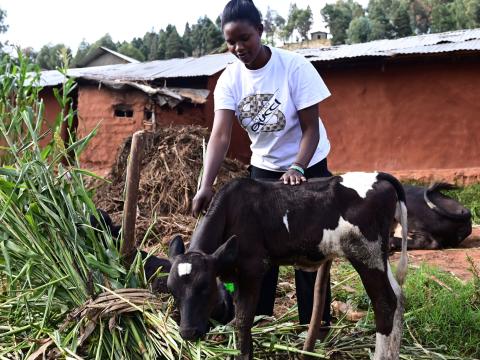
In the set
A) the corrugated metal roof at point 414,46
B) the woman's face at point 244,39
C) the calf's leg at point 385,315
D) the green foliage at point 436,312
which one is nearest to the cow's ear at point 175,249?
the calf's leg at point 385,315

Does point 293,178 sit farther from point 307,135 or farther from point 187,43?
point 187,43

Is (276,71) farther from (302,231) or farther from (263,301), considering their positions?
(263,301)

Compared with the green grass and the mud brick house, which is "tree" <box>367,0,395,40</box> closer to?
the mud brick house

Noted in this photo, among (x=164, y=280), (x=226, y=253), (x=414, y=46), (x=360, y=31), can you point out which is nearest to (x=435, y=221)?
(x=164, y=280)

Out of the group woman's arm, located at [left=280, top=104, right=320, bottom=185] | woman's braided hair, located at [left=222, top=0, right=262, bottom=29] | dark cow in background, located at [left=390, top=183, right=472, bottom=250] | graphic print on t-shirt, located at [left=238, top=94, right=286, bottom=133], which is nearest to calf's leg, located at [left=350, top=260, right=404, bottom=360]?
woman's arm, located at [left=280, top=104, right=320, bottom=185]

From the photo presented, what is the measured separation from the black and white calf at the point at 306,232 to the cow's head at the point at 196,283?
134 millimetres

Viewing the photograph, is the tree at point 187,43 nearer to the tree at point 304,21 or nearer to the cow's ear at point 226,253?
the tree at point 304,21

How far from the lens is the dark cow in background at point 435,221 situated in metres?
6.42

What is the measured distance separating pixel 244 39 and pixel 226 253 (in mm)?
1038

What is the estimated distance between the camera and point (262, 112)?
3.01 m

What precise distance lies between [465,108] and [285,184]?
805 centimetres

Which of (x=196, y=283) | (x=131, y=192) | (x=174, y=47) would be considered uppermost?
(x=174, y=47)

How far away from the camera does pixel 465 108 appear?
32.6 feet

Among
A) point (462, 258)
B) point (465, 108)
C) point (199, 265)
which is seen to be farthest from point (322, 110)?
point (199, 265)
